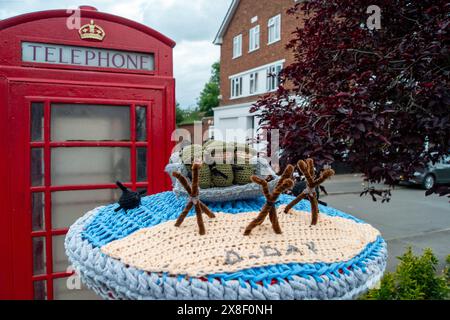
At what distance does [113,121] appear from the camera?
229 centimetres

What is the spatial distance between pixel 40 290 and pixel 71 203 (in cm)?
60

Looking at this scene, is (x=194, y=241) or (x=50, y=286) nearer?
(x=194, y=241)

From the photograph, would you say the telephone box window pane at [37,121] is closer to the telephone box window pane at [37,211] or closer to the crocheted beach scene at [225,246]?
the telephone box window pane at [37,211]

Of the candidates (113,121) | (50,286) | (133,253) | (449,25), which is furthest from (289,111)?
(50,286)

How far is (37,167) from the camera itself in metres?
2.11

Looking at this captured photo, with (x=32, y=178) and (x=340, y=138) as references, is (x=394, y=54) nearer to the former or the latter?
(x=340, y=138)

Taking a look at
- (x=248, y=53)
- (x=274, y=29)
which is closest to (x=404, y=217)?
(x=274, y=29)

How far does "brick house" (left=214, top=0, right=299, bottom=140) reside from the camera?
16.7 m

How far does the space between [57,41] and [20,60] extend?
0.77 feet

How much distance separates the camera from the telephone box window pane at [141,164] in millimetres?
2336

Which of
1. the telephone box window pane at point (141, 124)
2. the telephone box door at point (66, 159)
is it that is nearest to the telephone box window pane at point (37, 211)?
the telephone box door at point (66, 159)

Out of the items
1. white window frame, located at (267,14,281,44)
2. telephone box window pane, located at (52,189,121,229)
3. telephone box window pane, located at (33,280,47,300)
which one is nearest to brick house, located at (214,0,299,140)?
white window frame, located at (267,14,281,44)

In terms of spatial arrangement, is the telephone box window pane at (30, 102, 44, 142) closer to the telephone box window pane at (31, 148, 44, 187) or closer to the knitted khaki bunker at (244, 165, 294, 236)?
the telephone box window pane at (31, 148, 44, 187)

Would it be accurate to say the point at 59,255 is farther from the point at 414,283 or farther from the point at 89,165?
the point at 414,283
